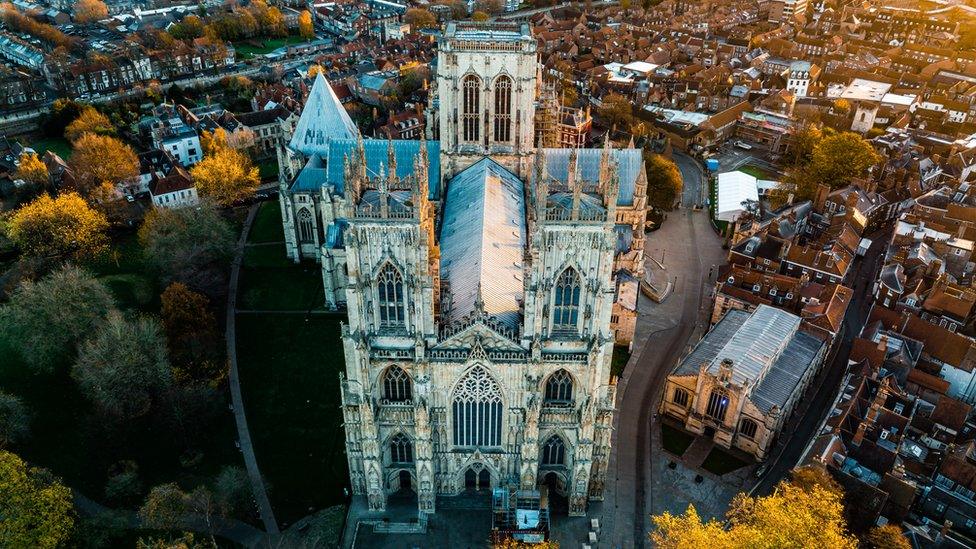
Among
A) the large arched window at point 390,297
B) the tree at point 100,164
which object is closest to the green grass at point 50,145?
the tree at point 100,164

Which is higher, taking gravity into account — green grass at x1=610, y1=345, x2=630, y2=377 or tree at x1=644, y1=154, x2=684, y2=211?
tree at x1=644, y1=154, x2=684, y2=211

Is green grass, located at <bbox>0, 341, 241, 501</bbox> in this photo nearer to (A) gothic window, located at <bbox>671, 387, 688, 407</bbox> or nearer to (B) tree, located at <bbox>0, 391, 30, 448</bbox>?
(B) tree, located at <bbox>0, 391, 30, 448</bbox>

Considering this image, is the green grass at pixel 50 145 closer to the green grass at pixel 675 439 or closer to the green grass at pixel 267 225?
the green grass at pixel 267 225

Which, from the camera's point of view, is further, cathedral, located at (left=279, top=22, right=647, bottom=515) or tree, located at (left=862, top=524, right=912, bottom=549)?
tree, located at (left=862, top=524, right=912, bottom=549)

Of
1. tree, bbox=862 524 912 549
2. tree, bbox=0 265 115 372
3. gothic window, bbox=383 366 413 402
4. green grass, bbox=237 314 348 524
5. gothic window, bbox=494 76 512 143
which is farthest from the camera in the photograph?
gothic window, bbox=494 76 512 143

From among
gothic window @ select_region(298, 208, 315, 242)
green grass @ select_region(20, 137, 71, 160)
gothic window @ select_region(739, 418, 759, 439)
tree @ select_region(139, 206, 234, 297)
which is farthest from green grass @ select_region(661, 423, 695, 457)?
green grass @ select_region(20, 137, 71, 160)

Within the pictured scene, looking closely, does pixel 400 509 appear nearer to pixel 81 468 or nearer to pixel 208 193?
pixel 81 468

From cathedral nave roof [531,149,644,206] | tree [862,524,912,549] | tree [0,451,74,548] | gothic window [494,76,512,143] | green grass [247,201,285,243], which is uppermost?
gothic window [494,76,512,143]
